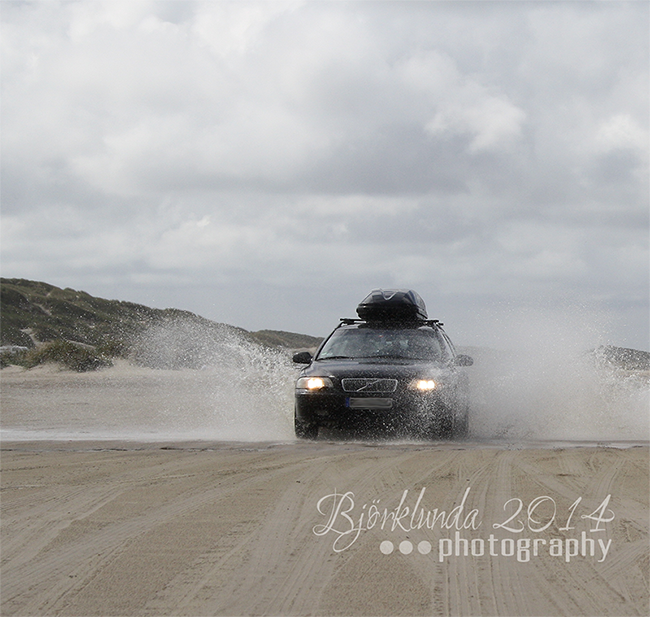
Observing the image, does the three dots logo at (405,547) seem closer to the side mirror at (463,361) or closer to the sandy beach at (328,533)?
the sandy beach at (328,533)

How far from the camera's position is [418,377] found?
35.8ft

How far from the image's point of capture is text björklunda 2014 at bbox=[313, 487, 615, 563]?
16.3 ft

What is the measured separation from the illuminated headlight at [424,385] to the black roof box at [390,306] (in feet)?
7.29

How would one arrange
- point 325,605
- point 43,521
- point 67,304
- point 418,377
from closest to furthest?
point 325,605 → point 43,521 → point 418,377 → point 67,304

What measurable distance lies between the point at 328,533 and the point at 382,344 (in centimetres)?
684

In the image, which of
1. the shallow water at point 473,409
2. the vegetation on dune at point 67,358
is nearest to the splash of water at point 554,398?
the shallow water at point 473,409

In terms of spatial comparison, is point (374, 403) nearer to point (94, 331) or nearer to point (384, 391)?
point (384, 391)

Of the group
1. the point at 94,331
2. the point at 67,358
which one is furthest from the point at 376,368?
the point at 94,331

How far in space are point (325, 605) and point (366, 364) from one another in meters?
7.31

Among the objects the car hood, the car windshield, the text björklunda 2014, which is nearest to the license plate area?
the car hood

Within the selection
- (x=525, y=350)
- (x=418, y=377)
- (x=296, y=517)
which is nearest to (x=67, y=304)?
(x=525, y=350)

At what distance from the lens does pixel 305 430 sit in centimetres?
1130

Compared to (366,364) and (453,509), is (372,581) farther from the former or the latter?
(366,364)

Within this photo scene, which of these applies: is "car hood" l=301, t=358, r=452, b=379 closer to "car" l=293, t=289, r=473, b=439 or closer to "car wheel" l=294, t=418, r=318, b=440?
"car" l=293, t=289, r=473, b=439
